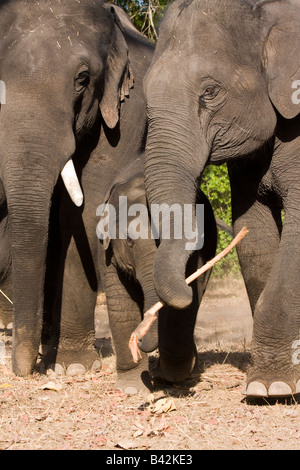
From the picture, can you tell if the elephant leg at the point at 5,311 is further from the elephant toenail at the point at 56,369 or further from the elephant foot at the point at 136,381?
the elephant foot at the point at 136,381

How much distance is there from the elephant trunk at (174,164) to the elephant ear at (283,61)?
52 centimetres

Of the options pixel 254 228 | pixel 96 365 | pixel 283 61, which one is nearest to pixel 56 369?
pixel 96 365

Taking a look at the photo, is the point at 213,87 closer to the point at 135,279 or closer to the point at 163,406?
the point at 135,279

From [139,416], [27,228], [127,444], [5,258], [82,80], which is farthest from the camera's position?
[5,258]

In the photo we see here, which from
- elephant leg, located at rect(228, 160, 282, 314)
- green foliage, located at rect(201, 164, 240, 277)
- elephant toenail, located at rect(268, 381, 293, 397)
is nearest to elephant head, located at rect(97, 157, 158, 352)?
elephant leg, located at rect(228, 160, 282, 314)

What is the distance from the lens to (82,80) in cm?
697

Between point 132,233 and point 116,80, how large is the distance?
1.71 m

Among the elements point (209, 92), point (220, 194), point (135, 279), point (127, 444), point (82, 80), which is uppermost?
point (82, 80)

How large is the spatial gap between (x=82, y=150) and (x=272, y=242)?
5.21 ft

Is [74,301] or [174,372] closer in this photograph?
[174,372]

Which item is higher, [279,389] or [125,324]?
[125,324]

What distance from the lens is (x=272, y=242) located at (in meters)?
6.68

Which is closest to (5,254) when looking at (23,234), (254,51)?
(23,234)

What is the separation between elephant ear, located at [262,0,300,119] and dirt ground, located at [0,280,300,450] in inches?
66.5
